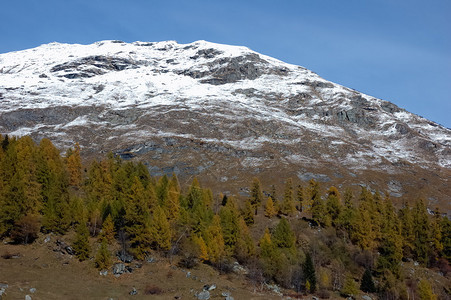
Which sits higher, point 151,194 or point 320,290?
point 151,194

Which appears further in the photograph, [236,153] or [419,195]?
[236,153]

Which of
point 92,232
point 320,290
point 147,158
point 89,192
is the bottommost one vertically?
point 320,290

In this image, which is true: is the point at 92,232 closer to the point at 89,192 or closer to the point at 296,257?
the point at 89,192

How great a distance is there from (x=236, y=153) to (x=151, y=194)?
109 m

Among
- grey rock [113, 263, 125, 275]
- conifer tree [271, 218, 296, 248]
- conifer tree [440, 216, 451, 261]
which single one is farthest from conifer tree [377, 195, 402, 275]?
grey rock [113, 263, 125, 275]

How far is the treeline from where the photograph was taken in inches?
2544

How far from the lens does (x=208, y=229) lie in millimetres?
72312

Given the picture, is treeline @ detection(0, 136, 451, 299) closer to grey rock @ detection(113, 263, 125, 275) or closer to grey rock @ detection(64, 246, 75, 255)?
grey rock @ detection(64, 246, 75, 255)

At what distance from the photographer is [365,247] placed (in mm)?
86500

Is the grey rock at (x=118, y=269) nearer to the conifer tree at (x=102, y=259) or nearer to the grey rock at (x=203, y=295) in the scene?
the conifer tree at (x=102, y=259)

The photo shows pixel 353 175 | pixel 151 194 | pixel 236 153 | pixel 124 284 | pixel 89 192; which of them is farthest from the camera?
pixel 236 153

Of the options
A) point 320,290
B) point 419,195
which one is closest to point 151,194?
point 320,290

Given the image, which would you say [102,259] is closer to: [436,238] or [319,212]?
[319,212]

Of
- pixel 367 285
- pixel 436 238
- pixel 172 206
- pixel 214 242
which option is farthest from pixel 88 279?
pixel 436 238
